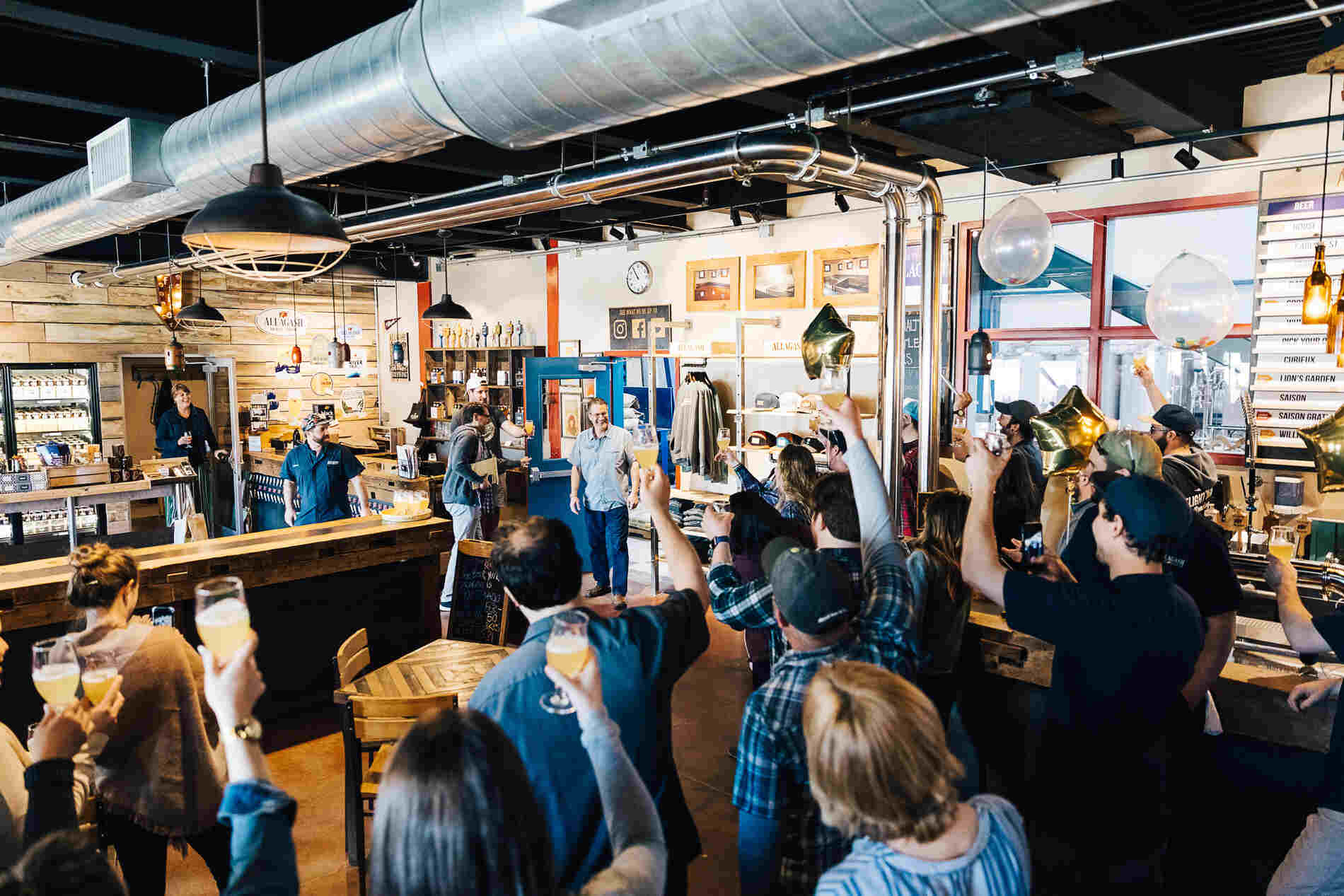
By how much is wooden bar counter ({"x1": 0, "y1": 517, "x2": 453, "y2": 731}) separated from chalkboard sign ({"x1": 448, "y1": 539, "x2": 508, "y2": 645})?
0.78 metres

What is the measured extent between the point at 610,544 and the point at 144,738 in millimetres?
4602

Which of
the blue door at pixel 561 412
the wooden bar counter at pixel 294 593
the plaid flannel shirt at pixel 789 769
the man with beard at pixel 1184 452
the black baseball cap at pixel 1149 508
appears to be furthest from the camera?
the blue door at pixel 561 412

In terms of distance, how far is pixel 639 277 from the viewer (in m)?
9.42

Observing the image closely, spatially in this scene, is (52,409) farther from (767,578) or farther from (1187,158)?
(1187,158)

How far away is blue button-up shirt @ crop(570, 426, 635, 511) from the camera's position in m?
6.61

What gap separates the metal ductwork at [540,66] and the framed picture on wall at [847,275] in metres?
4.72

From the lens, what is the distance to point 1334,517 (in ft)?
17.0

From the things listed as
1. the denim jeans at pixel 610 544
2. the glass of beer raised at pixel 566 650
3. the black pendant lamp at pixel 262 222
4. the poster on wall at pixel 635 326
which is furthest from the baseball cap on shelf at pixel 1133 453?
the poster on wall at pixel 635 326

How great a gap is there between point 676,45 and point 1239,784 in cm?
275

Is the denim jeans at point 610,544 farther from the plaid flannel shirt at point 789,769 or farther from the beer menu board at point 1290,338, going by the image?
the plaid flannel shirt at point 789,769

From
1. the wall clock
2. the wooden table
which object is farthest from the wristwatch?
the wall clock

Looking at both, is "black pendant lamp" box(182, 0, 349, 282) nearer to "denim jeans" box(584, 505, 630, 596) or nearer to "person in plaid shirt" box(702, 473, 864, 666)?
"person in plaid shirt" box(702, 473, 864, 666)

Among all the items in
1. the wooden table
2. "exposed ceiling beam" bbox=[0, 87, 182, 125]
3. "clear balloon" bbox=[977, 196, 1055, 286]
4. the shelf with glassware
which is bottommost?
the wooden table

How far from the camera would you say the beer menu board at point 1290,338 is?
514 cm
